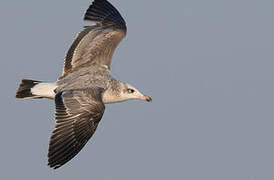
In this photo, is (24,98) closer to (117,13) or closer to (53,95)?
Answer: (53,95)

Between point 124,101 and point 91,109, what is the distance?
1.99 meters

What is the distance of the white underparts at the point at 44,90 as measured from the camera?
49.4 ft

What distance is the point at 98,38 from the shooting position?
17000mm

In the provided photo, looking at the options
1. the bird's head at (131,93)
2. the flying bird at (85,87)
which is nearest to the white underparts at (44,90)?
the flying bird at (85,87)

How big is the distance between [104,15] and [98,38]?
51.7 inches

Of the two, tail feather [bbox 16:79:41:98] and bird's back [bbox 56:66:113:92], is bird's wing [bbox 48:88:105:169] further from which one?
Answer: tail feather [bbox 16:79:41:98]

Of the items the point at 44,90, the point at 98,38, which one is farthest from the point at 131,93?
the point at 98,38

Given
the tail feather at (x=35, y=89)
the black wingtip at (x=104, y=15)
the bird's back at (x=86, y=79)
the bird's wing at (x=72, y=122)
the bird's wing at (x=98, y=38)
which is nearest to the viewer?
the bird's wing at (x=72, y=122)

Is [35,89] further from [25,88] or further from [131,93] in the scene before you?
[131,93]

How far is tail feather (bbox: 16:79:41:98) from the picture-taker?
1553 centimetres

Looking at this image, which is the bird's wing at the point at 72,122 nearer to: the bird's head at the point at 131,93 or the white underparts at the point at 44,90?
the white underparts at the point at 44,90

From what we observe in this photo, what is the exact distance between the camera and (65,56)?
1661cm

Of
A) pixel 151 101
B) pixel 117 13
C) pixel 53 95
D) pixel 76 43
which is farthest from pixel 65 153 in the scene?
pixel 117 13

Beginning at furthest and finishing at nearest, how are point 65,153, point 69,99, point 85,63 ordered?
point 85,63 < point 69,99 < point 65,153
